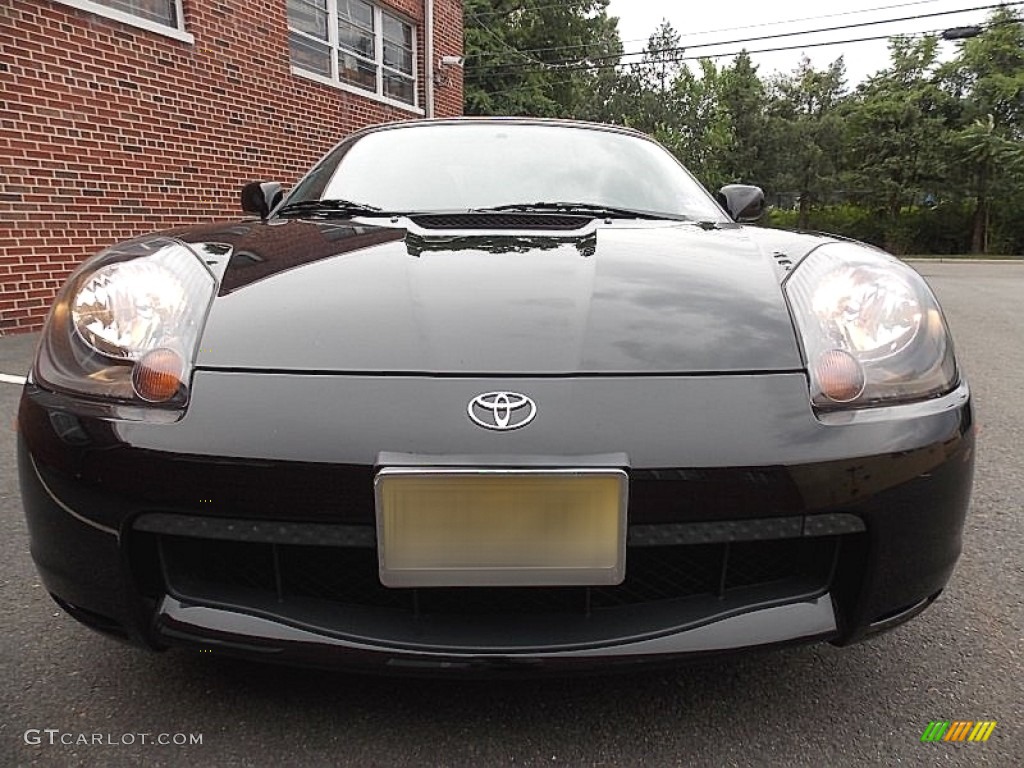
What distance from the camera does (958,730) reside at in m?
1.24

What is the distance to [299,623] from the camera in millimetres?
1092

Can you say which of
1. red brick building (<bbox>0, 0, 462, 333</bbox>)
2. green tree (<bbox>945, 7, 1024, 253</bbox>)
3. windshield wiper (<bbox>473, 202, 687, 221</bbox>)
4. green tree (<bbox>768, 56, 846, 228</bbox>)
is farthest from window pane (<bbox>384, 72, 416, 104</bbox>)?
green tree (<bbox>768, 56, 846, 228</bbox>)

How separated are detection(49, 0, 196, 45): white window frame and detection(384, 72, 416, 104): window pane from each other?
394cm

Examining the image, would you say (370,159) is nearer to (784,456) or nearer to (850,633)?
(784,456)

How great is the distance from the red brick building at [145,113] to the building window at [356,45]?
3 cm

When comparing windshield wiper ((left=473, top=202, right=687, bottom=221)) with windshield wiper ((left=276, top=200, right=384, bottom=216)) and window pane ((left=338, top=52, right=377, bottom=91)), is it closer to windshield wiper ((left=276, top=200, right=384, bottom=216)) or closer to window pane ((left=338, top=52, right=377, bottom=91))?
windshield wiper ((left=276, top=200, right=384, bottom=216))

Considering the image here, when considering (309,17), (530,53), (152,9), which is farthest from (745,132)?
(152,9)

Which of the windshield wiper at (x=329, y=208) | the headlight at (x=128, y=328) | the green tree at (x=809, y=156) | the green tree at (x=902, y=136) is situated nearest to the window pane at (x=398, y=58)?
the windshield wiper at (x=329, y=208)

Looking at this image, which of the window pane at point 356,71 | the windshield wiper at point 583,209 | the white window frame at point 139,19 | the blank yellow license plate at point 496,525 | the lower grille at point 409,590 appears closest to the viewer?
the blank yellow license plate at point 496,525

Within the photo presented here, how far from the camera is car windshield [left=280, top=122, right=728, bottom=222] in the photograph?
82.7 inches

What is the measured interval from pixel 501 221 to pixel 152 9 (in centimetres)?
574

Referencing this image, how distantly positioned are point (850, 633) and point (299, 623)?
0.85 metres

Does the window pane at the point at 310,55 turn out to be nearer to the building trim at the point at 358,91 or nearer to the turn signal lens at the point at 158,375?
the building trim at the point at 358,91

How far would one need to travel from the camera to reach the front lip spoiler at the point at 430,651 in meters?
1.06
